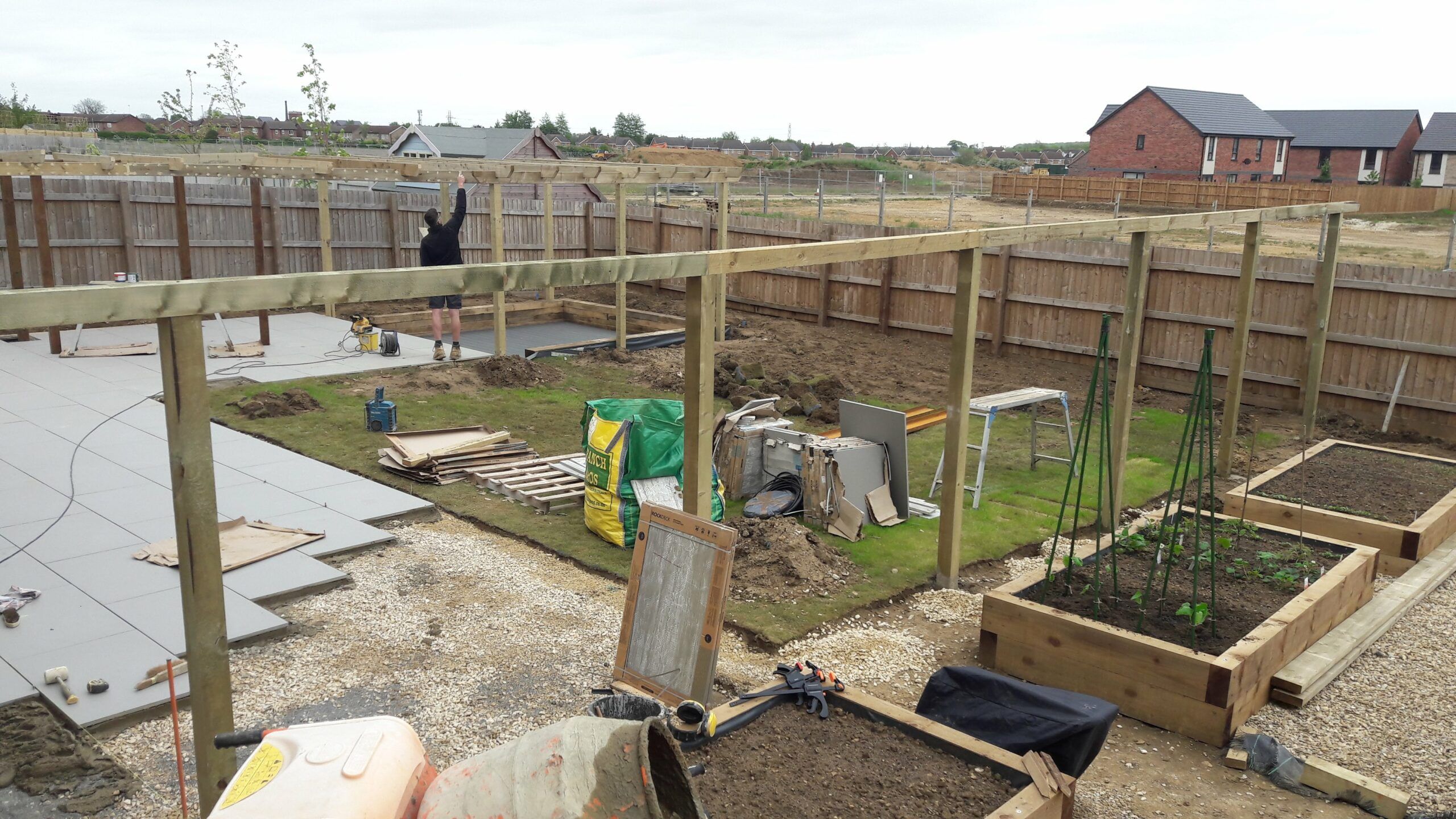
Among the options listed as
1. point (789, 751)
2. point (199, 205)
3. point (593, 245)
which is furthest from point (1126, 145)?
point (789, 751)

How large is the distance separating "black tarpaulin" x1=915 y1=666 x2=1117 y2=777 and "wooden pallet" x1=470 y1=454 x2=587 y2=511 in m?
3.94

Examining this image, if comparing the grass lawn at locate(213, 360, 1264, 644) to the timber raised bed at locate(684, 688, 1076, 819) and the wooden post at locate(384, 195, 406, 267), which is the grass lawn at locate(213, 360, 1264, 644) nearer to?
the timber raised bed at locate(684, 688, 1076, 819)

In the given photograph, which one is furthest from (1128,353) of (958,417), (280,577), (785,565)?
(280,577)

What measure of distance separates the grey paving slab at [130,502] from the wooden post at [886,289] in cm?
1098

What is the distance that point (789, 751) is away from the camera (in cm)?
430

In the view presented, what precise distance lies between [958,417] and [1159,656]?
7.21 feet

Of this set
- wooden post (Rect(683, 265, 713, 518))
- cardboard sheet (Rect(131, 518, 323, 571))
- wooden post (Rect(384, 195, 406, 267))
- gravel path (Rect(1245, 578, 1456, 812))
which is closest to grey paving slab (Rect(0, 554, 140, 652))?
cardboard sheet (Rect(131, 518, 323, 571))

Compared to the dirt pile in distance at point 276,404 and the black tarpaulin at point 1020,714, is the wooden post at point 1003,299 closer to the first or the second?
the dirt pile in distance at point 276,404

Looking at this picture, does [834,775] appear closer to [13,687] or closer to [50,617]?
[13,687]

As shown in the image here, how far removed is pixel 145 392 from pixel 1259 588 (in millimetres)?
11068

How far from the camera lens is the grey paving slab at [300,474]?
28.6ft

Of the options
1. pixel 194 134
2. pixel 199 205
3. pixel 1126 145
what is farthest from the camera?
pixel 1126 145

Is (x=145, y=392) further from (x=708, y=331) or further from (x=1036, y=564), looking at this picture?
(x=1036, y=564)

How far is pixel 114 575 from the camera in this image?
6.62 meters
